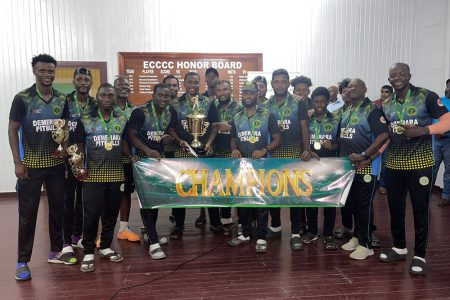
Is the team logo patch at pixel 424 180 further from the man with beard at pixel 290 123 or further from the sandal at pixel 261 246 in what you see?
the sandal at pixel 261 246

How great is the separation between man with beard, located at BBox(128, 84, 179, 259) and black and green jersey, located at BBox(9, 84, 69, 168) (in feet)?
2.20

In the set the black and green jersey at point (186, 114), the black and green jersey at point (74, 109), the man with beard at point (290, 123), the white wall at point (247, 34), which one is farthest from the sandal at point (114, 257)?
the white wall at point (247, 34)

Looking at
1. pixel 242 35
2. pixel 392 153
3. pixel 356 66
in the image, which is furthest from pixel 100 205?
pixel 356 66

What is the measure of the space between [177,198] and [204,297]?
1.12 meters

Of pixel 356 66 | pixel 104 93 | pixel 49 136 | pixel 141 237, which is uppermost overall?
pixel 356 66

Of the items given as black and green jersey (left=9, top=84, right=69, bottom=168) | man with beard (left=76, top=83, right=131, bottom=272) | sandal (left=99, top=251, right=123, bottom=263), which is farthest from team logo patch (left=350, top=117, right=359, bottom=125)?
black and green jersey (left=9, top=84, right=69, bottom=168)

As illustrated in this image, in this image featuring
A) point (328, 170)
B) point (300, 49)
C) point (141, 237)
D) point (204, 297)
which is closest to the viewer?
point (204, 297)

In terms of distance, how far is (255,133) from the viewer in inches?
146

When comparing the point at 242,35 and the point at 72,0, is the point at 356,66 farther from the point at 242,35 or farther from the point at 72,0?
the point at 72,0

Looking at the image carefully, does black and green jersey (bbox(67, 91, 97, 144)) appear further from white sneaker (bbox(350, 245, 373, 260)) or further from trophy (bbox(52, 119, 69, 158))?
white sneaker (bbox(350, 245, 373, 260))

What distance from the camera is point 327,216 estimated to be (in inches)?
154

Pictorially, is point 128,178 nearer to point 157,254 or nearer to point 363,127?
point 157,254

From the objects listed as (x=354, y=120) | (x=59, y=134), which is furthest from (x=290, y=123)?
(x=59, y=134)

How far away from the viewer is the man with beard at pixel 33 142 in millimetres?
3119
